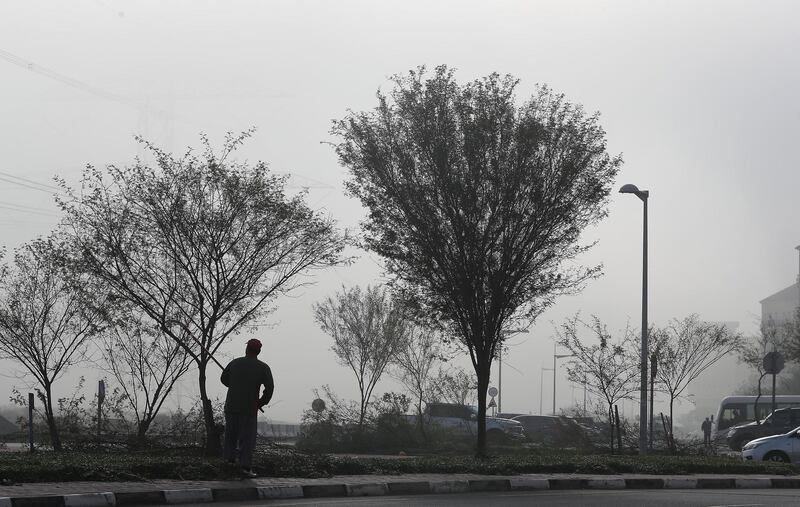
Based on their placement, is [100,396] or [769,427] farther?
[769,427]

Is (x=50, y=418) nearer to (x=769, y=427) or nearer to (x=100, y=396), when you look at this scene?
(x=100, y=396)

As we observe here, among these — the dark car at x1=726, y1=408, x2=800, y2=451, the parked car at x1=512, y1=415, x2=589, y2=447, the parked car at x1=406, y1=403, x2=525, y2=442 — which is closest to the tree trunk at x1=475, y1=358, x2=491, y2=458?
the parked car at x1=512, y1=415, x2=589, y2=447

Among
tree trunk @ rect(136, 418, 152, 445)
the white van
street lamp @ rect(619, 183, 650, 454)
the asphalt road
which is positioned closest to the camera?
the asphalt road

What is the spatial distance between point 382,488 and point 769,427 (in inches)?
1141

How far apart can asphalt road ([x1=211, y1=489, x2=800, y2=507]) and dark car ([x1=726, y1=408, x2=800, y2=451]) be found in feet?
73.0

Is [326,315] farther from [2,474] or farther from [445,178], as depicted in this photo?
[2,474]

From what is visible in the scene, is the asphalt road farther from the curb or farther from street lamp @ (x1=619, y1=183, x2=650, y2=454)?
street lamp @ (x1=619, y1=183, x2=650, y2=454)

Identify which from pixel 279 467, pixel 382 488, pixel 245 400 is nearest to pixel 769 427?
pixel 382 488

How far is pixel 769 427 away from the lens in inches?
1578

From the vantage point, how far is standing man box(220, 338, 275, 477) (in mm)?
14578

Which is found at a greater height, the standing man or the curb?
the standing man

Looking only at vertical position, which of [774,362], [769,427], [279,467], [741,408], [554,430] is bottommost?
[279,467]

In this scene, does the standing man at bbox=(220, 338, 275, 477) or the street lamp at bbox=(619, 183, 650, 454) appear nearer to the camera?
the standing man at bbox=(220, 338, 275, 477)

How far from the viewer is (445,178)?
2409 cm
